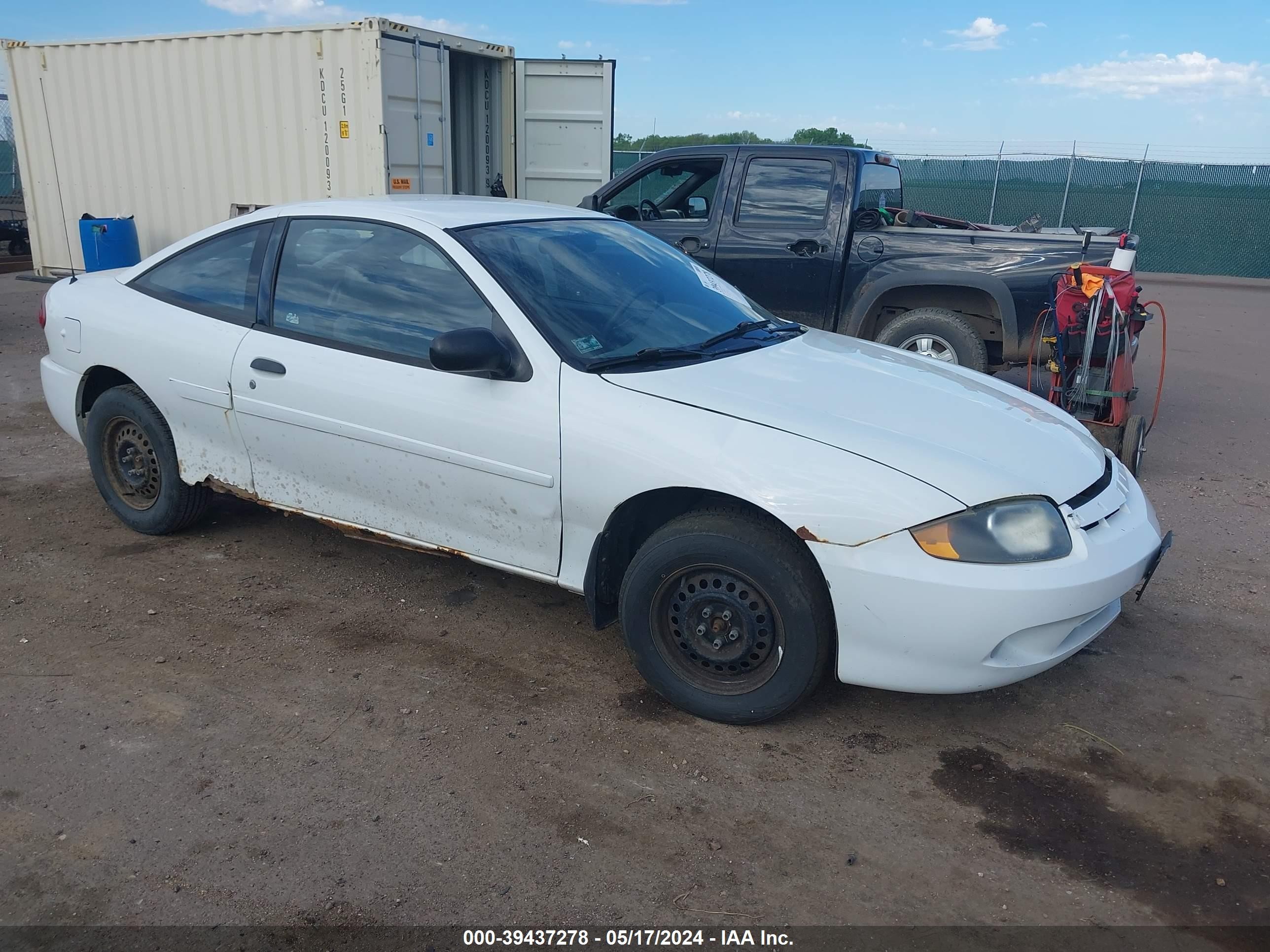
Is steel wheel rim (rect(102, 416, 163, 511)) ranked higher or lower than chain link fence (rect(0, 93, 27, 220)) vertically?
lower

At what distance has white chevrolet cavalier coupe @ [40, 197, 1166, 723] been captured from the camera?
2.99 m

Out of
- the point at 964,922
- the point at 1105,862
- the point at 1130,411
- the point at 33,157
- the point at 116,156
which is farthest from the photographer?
the point at 33,157

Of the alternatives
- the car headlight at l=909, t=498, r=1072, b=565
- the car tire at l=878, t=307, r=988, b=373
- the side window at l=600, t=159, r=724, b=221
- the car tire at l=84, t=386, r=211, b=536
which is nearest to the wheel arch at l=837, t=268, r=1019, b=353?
the car tire at l=878, t=307, r=988, b=373

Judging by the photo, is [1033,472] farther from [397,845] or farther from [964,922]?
[397,845]

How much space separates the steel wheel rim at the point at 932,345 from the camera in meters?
7.24

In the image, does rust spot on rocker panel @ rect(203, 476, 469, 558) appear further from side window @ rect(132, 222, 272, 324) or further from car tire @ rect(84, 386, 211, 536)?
side window @ rect(132, 222, 272, 324)

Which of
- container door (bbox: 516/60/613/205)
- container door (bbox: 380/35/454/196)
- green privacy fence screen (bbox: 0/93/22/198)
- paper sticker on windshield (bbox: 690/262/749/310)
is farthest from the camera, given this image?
green privacy fence screen (bbox: 0/93/22/198)

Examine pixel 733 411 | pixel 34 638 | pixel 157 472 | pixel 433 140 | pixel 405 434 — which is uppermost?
pixel 433 140

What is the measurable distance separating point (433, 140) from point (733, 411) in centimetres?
888

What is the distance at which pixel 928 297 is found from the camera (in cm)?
732

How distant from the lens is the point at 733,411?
3.21 meters

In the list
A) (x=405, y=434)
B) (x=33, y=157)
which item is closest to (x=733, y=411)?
(x=405, y=434)

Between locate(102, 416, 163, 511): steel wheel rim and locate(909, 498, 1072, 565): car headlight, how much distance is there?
3534 millimetres

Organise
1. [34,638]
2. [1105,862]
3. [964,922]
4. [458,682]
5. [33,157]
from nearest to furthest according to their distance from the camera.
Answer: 1. [964,922]
2. [1105,862]
3. [458,682]
4. [34,638]
5. [33,157]
